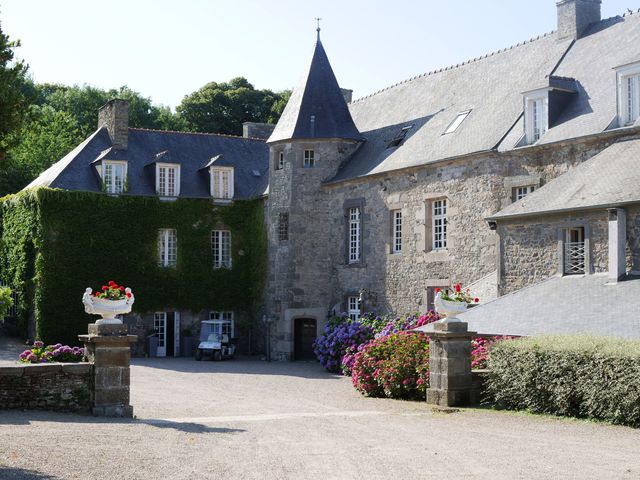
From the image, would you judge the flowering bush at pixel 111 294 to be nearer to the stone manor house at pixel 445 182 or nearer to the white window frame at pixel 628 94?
the stone manor house at pixel 445 182

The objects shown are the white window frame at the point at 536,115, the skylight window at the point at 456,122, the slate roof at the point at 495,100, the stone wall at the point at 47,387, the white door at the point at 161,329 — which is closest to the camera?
the stone wall at the point at 47,387

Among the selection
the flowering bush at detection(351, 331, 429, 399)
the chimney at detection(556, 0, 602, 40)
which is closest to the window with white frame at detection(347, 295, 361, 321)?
the flowering bush at detection(351, 331, 429, 399)

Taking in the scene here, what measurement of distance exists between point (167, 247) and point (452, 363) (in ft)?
59.5

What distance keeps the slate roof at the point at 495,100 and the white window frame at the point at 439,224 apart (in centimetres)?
123

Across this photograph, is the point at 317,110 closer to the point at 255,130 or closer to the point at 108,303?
the point at 255,130

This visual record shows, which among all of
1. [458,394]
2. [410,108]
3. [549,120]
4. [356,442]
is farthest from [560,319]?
[410,108]

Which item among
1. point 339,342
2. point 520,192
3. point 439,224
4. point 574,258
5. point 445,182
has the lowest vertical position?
point 339,342

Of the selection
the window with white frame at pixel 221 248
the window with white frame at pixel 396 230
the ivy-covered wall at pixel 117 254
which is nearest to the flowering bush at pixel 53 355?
the window with white frame at pixel 396 230

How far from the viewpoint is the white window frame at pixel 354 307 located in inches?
1072

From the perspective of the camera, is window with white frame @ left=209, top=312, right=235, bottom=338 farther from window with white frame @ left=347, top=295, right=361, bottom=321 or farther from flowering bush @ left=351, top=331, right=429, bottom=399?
flowering bush @ left=351, top=331, right=429, bottom=399

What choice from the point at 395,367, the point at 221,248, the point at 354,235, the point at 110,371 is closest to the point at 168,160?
the point at 221,248

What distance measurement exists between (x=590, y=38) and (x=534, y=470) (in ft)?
56.1

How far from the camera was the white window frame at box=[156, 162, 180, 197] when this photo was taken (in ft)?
101

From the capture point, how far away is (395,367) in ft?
54.2
